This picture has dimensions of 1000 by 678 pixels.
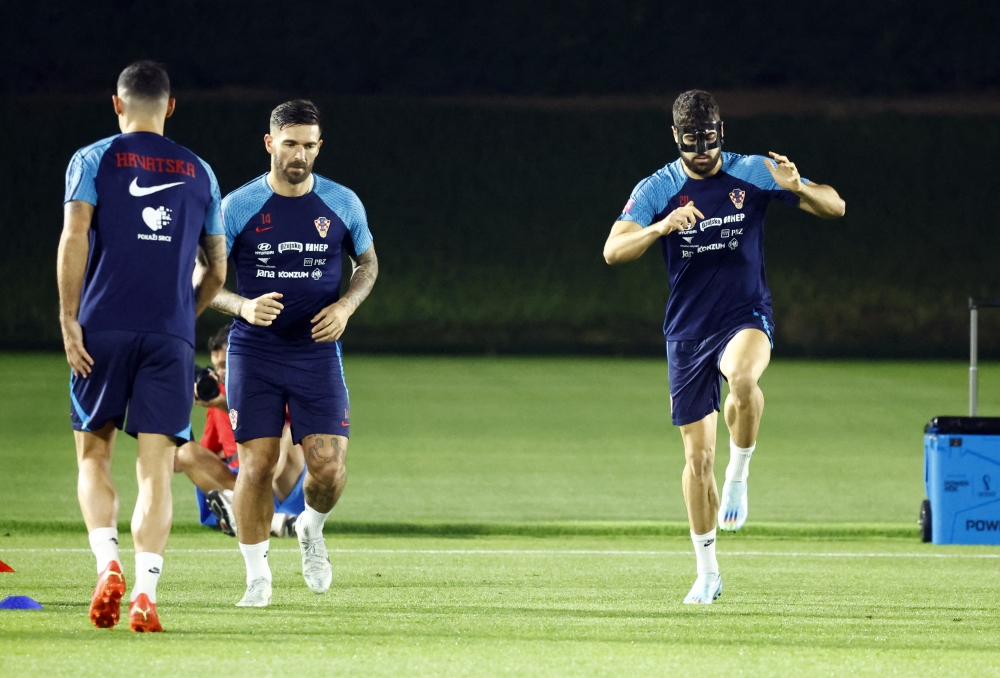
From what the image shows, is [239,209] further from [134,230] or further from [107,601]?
[107,601]

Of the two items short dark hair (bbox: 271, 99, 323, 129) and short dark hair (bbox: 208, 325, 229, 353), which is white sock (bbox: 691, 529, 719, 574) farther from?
short dark hair (bbox: 208, 325, 229, 353)

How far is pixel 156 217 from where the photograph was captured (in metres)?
3.93

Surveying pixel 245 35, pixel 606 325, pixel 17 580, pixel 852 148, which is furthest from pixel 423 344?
pixel 17 580

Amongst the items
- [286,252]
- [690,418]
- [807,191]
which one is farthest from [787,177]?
[286,252]

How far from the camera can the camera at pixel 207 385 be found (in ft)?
24.0

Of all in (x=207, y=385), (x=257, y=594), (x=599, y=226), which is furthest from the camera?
(x=599, y=226)

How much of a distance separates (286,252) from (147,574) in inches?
56.9

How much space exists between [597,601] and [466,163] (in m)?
17.0

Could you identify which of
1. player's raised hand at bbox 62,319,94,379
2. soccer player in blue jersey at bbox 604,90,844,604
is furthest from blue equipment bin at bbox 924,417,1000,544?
player's raised hand at bbox 62,319,94,379

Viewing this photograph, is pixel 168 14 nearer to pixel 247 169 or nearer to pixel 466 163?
pixel 247 169

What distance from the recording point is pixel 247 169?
20.9 metres

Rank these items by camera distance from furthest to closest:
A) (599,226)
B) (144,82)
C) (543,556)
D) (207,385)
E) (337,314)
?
(599,226), (207,385), (543,556), (337,314), (144,82)

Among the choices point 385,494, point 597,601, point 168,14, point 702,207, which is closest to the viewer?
point 597,601

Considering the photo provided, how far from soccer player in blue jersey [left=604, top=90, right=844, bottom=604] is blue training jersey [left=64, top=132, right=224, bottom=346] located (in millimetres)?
1682
